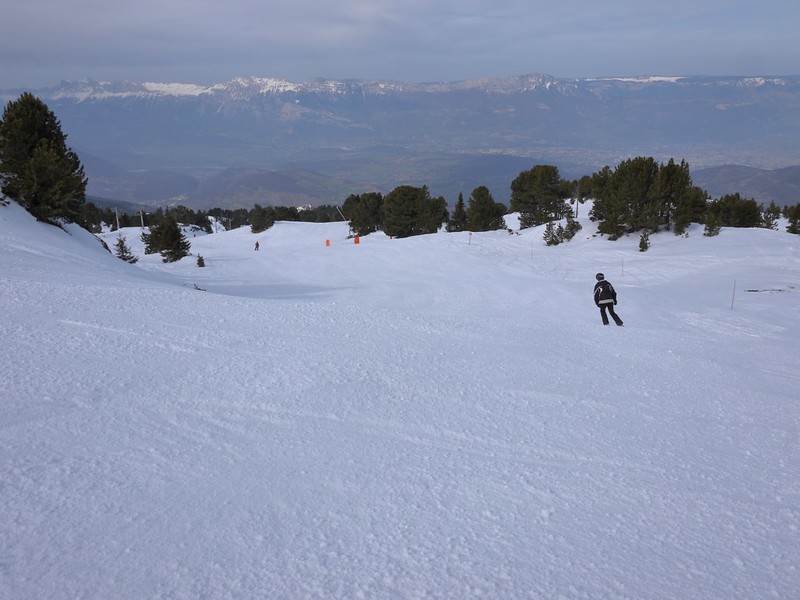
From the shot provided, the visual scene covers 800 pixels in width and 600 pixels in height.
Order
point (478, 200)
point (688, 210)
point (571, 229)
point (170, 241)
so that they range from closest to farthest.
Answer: point (688, 210), point (170, 241), point (571, 229), point (478, 200)

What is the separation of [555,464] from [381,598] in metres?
2.84

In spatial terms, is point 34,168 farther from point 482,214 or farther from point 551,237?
point 482,214

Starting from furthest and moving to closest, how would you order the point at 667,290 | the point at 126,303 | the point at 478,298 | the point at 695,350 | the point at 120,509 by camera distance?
the point at 667,290
the point at 478,298
the point at 695,350
the point at 126,303
the point at 120,509

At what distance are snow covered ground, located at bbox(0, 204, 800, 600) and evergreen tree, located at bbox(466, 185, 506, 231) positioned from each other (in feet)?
136

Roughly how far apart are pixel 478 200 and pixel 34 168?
41.5m

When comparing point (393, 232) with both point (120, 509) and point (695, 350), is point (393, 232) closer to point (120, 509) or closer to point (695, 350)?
point (695, 350)

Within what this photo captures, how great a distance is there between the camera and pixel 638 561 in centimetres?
397

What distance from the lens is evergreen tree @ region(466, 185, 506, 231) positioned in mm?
52906

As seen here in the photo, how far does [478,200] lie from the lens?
53688 millimetres

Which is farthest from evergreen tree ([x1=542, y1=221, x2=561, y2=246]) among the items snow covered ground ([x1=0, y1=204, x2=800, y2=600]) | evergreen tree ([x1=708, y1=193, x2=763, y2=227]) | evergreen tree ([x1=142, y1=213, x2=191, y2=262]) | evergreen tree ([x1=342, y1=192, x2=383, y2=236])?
evergreen tree ([x1=342, y1=192, x2=383, y2=236])

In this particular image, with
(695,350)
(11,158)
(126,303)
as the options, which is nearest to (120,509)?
(126,303)

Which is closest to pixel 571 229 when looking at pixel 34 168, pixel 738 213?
pixel 738 213

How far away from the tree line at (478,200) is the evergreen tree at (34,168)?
35mm

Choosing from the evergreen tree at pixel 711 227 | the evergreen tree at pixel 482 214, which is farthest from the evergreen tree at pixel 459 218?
the evergreen tree at pixel 711 227
